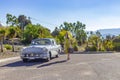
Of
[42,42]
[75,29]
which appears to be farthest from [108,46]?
[75,29]

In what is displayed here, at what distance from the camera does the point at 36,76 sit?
44.1ft

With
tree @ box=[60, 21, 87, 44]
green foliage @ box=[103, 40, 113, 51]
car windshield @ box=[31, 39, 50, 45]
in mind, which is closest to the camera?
car windshield @ box=[31, 39, 50, 45]

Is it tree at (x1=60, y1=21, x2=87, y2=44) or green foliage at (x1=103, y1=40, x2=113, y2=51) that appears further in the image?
tree at (x1=60, y1=21, x2=87, y2=44)

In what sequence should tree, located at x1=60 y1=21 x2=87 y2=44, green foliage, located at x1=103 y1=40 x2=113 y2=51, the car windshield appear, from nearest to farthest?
the car windshield → green foliage, located at x1=103 y1=40 x2=113 y2=51 → tree, located at x1=60 y1=21 x2=87 y2=44

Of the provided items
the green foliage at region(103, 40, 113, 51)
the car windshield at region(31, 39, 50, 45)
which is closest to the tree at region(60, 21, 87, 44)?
the green foliage at region(103, 40, 113, 51)

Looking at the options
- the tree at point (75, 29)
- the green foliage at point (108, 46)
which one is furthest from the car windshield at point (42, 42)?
the tree at point (75, 29)

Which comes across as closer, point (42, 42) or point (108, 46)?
point (42, 42)

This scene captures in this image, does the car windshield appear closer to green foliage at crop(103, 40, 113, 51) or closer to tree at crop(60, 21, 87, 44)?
green foliage at crop(103, 40, 113, 51)

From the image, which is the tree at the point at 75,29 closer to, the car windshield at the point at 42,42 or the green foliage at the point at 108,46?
the green foliage at the point at 108,46

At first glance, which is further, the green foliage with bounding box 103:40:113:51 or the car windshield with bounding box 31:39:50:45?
the green foliage with bounding box 103:40:113:51

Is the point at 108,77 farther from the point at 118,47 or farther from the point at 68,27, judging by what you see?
the point at 68,27

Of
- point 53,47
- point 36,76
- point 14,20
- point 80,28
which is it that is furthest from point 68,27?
point 36,76

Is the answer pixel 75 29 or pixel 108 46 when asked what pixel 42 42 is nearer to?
pixel 108 46

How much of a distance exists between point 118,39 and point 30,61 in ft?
71.8
